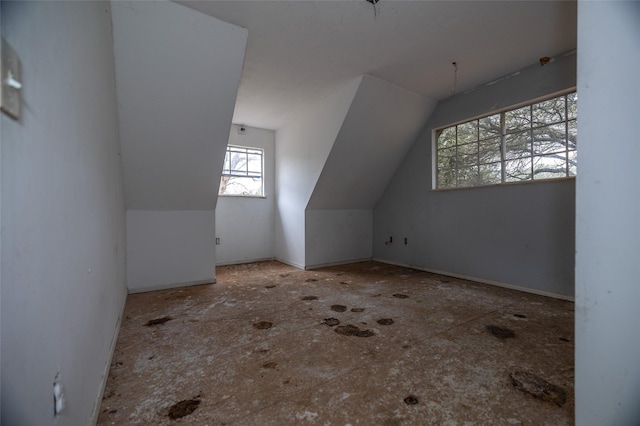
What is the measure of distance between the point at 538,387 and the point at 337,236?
3.69 m

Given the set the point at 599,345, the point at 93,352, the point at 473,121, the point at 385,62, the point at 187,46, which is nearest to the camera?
Result: the point at 599,345

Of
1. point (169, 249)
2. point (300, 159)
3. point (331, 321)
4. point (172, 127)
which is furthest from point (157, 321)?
point (300, 159)

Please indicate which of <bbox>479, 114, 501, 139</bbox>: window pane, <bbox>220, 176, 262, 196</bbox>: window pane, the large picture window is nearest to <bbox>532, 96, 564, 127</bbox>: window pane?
the large picture window

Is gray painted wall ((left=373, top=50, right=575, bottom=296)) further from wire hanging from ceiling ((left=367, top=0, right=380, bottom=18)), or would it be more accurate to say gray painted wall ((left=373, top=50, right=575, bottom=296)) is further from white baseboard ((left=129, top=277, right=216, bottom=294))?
white baseboard ((left=129, top=277, right=216, bottom=294))

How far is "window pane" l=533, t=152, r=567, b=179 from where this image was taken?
3041 mm

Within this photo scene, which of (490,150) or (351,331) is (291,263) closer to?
(351,331)

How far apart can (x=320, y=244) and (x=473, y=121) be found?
3.10 meters

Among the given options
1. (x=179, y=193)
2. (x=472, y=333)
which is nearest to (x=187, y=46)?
(x=179, y=193)

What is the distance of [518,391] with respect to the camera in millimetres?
1475

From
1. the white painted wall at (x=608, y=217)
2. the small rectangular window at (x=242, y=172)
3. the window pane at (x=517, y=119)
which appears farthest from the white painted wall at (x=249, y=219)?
the white painted wall at (x=608, y=217)

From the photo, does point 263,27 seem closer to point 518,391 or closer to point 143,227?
point 143,227

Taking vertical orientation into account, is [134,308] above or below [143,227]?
below

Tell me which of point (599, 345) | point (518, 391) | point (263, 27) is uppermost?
point (263, 27)

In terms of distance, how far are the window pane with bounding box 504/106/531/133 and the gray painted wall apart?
134mm
